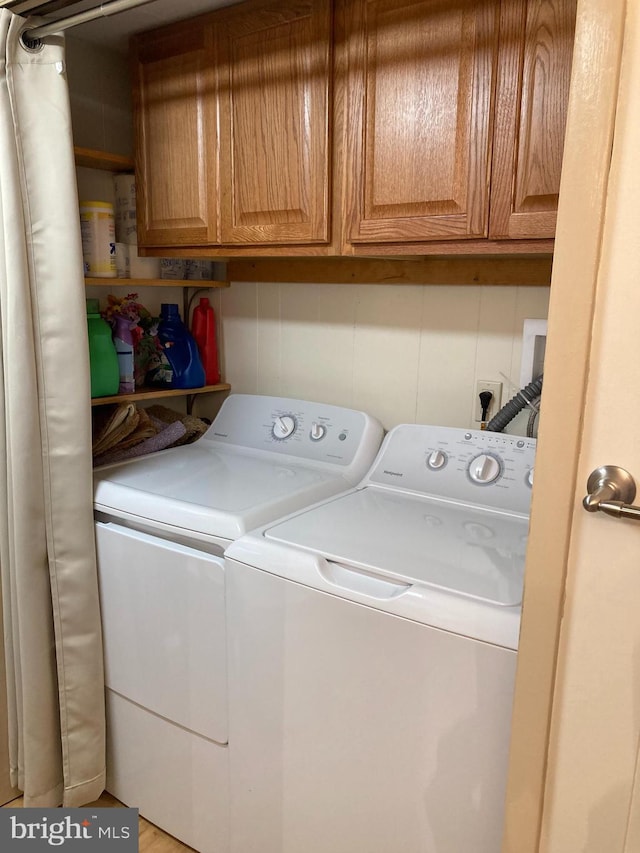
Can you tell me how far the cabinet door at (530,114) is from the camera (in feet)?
4.03

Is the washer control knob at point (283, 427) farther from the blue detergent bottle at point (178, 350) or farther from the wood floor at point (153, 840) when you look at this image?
the wood floor at point (153, 840)

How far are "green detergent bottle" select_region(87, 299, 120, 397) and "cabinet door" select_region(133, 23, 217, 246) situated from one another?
10.8 inches

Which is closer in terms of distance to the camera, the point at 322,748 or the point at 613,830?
the point at 613,830

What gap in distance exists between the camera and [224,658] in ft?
4.80

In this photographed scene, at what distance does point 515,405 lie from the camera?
5.47 feet

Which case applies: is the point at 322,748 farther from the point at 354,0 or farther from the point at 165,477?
the point at 354,0

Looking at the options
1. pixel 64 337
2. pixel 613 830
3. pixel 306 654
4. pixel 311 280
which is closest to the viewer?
pixel 613 830

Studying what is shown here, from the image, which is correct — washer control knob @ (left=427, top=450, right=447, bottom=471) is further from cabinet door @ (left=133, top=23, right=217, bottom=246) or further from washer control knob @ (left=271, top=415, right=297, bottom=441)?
cabinet door @ (left=133, top=23, right=217, bottom=246)

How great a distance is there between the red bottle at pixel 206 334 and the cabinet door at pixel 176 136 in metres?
0.34

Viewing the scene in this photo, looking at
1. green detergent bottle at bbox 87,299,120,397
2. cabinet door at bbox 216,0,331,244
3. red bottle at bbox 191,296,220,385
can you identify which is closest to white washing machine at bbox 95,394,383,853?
green detergent bottle at bbox 87,299,120,397

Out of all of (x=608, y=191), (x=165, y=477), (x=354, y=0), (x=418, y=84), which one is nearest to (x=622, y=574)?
(x=608, y=191)

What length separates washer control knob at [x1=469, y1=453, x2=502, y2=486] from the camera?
1.59 m

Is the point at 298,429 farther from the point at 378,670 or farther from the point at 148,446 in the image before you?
the point at 378,670

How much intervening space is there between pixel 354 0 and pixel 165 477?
118cm
